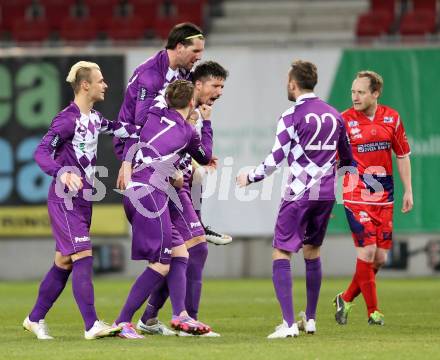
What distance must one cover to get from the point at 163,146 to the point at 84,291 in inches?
47.6

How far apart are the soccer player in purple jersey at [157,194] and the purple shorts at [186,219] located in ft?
1.12

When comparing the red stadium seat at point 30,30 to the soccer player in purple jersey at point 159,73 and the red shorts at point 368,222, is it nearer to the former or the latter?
the red shorts at point 368,222

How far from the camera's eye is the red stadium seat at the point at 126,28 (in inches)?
781

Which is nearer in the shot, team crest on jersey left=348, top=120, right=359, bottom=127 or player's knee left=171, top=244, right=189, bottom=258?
player's knee left=171, top=244, right=189, bottom=258

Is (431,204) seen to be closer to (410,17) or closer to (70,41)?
(410,17)

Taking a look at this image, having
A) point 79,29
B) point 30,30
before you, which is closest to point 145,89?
point 79,29

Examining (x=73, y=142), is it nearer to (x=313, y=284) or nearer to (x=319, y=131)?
(x=319, y=131)

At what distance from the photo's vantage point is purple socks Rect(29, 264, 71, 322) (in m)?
8.75

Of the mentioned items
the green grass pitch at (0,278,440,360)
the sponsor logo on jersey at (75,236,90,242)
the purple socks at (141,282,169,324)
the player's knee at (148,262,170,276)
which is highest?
the sponsor logo on jersey at (75,236,90,242)

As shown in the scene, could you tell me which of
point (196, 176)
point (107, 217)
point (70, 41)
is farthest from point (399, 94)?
point (196, 176)

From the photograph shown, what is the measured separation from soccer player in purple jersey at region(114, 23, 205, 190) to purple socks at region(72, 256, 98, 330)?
987mm

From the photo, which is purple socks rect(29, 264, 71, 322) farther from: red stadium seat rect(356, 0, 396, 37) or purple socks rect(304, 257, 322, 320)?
red stadium seat rect(356, 0, 396, 37)

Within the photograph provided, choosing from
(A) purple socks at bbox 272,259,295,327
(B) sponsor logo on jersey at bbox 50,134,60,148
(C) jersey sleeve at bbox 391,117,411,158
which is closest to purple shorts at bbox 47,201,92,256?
(B) sponsor logo on jersey at bbox 50,134,60,148

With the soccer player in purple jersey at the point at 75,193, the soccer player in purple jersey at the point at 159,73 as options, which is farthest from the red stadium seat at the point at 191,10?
the soccer player in purple jersey at the point at 75,193
